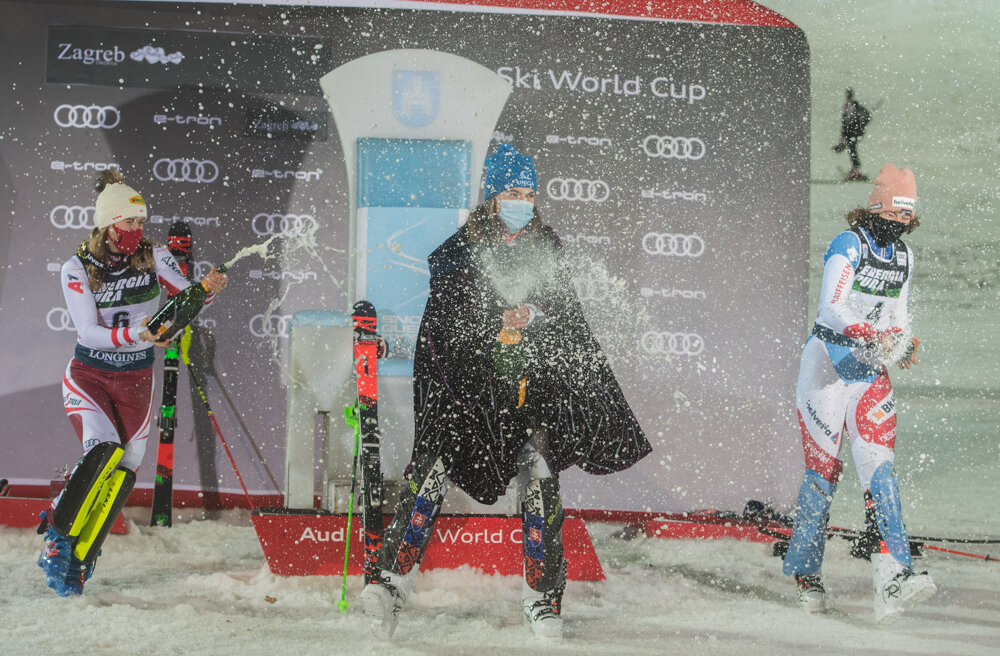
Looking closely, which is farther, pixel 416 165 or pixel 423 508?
pixel 416 165

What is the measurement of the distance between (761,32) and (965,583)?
107 inches

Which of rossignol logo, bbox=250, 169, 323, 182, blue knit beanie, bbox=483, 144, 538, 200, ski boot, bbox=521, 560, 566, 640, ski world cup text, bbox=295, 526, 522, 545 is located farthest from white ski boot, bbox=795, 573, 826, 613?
rossignol logo, bbox=250, 169, 323, 182

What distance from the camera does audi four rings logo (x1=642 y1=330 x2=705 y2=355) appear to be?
15.5 ft

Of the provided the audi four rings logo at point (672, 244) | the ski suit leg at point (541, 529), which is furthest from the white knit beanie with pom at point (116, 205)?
the audi four rings logo at point (672, 244)

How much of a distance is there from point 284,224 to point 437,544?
180cm

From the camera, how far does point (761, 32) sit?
15.4 ft

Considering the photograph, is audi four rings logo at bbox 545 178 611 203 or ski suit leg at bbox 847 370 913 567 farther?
audi four rings logo at bbox 545 178 611 203

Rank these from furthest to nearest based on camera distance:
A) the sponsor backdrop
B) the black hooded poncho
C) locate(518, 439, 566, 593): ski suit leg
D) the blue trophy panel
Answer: the sponsor backdrop, the blue trophy panel, the black hooded poncho, locate(518, 439, 566, 593): ski suit leg

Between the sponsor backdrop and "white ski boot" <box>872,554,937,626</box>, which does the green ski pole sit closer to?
the sponsor backdrop

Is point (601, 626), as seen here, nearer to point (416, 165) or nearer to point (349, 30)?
point (416, 165)

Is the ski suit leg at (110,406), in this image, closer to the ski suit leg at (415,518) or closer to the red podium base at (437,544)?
the red podium base at (437,544)

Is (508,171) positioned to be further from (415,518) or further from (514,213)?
(415,518)

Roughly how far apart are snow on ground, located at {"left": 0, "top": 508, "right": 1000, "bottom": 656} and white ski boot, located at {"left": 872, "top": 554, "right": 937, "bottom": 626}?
0.07 m

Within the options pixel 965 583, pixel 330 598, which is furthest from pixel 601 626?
pixel 965 583
